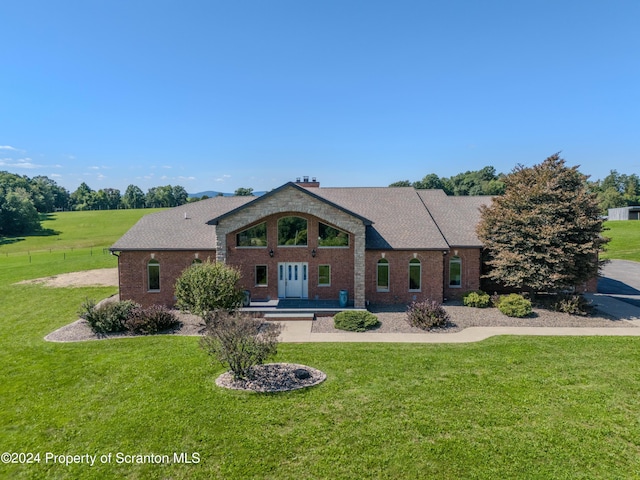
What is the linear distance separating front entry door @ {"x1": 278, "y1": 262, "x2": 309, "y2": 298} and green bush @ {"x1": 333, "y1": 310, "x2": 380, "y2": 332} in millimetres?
3864

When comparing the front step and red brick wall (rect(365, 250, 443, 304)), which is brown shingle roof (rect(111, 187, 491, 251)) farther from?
the front step

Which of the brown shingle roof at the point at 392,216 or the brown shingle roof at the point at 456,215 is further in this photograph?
the brown shingle roof at the point at 456,215

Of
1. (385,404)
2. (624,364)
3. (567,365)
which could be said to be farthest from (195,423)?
(624,364)

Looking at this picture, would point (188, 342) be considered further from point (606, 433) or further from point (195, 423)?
point (606, 433)

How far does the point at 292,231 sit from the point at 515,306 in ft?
41.3

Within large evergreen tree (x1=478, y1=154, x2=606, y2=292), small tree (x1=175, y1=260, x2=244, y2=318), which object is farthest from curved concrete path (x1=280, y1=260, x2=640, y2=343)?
small tree (x1=175, y1=260, x2=244, y2=318)

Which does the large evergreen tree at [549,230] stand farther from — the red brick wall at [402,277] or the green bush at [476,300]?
the red brick wall at [402,277]

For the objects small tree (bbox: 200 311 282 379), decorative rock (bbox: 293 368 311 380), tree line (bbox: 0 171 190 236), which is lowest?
decorative rock (bbox: 293 368 311 380)

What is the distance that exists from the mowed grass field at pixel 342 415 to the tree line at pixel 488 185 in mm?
82214

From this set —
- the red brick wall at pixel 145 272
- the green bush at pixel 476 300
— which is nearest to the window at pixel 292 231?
the red brick wall at pixel 145 272

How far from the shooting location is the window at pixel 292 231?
766 inches

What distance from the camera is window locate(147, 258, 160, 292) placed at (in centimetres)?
1973

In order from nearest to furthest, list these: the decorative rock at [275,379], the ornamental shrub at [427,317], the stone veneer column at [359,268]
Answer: the decorative rock at [275,379]
the ornamental shrub at [427,317]
the stone veneer column at [359,268]

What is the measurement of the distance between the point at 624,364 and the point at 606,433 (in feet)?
17.3
